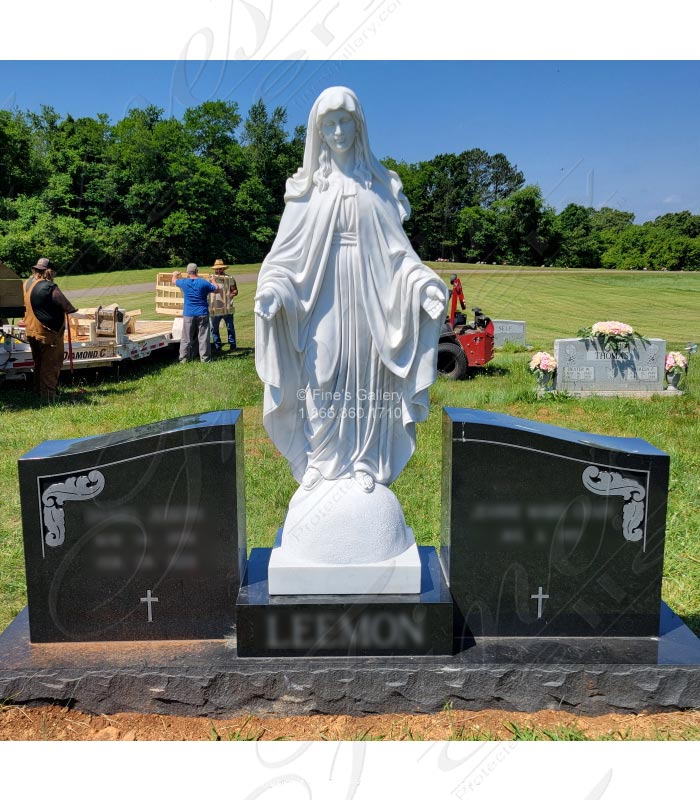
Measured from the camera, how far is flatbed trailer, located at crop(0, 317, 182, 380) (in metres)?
11.2

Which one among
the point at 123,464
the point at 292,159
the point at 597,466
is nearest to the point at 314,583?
the point at 123,464

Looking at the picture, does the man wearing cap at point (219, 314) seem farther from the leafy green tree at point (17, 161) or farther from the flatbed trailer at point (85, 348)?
the leafy green tree at point (17, 161)

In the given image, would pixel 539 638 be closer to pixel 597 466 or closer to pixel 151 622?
pixel 597 466

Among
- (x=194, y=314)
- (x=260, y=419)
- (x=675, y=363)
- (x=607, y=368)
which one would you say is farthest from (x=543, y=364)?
(x=194, y=314)

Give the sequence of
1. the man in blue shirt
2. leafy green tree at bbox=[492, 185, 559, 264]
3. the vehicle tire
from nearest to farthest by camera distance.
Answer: the vehicle tire
the man in blue shirt
leafy green tree at bbox=[492, 185, 559, 264]

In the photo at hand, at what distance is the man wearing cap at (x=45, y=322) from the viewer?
1017 cm

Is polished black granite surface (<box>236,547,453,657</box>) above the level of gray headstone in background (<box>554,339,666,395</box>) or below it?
below

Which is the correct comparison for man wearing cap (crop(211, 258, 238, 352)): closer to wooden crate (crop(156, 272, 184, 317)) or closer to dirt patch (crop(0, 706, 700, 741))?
wooden crate (crop(156, 272, 184, 317))

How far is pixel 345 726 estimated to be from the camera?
3.52 m

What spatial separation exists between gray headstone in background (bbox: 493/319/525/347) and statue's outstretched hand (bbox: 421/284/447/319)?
1370 centimetres

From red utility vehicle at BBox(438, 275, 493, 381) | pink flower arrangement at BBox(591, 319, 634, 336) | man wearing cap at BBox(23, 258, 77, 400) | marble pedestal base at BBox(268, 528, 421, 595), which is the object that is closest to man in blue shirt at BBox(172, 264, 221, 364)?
Result: man wearing cap at BBox(23, 258, 77, 400)

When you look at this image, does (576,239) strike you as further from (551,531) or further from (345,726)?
(345,726)

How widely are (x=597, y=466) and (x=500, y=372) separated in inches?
382

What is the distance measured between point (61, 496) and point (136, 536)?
427mm
